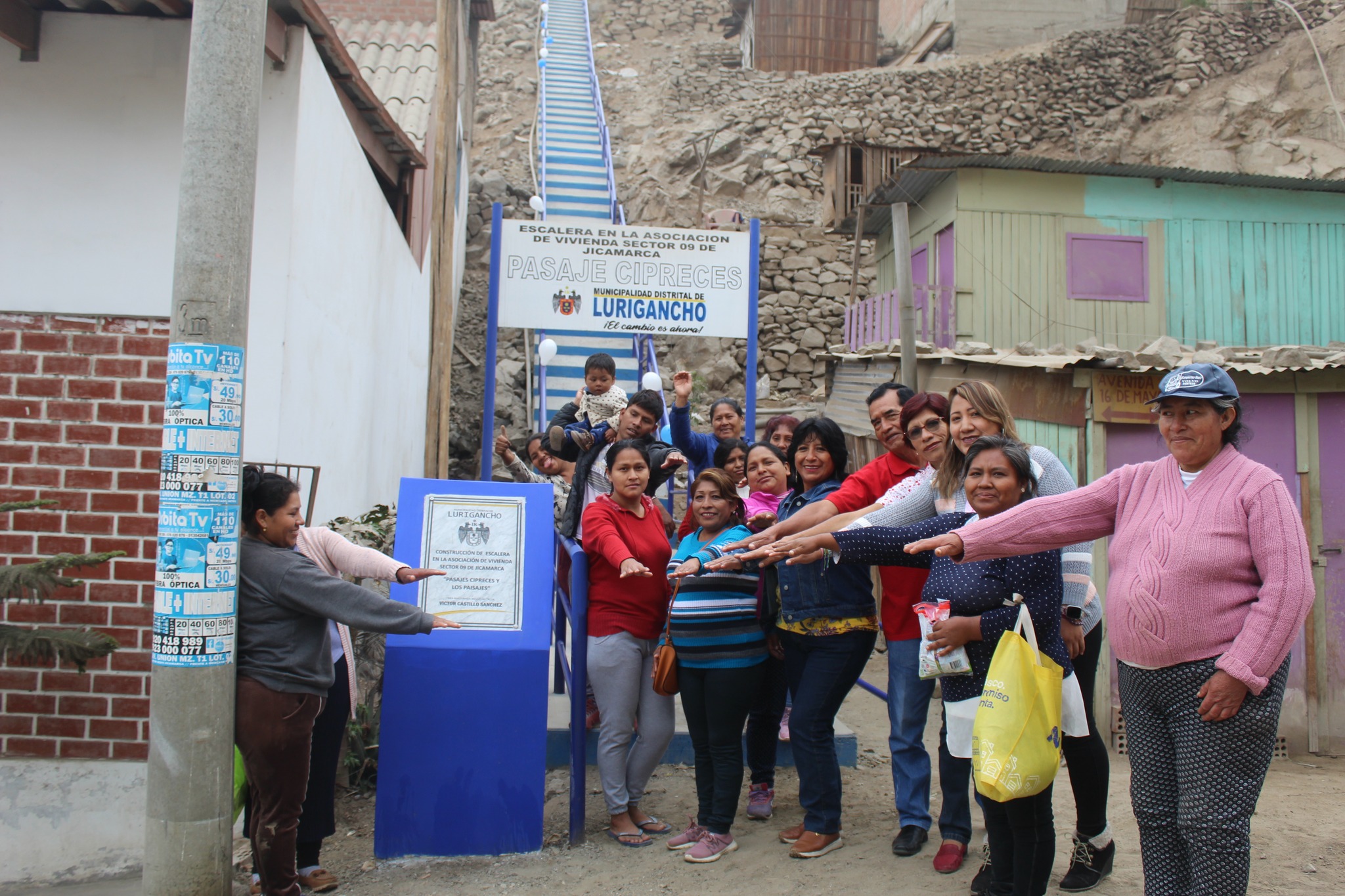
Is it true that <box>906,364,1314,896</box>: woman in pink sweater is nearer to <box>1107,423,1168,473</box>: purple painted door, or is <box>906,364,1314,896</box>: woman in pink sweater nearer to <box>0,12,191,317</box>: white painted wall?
<box>0,12,191,317</box>: white painted wall

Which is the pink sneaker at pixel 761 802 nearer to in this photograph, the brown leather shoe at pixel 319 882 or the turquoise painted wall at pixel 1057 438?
the brown leather shoe at pixel 319 882

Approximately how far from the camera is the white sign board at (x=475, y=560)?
3818 millimetres

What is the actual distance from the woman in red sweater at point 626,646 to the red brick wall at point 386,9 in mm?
5952

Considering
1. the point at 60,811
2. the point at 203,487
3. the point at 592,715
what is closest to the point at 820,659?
the point at 592,715

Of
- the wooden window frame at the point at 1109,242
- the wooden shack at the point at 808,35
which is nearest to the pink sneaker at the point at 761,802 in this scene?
the wooden window frame at the point at 1109,242

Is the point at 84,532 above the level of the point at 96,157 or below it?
below

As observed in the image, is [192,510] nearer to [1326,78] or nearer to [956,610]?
[956,610]

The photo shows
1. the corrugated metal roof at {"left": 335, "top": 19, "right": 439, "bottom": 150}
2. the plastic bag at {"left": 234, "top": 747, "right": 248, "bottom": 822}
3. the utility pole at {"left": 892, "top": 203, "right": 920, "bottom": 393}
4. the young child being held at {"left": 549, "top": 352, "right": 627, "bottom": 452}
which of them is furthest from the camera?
the corrugated metal roof at {"left": 335, "top": 19, "right": 439, "bottom": 150}

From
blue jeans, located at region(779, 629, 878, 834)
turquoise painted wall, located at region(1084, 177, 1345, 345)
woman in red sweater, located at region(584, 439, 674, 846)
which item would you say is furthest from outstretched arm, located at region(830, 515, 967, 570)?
turquoise painted wall, located at region(1084, 177, 1345, 345)

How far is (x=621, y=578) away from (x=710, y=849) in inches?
44.7

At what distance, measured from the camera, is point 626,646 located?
3887mm

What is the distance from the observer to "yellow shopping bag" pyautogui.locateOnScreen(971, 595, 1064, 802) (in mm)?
2643

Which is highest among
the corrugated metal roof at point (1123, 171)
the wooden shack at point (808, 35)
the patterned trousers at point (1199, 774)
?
the wooden shack at point (808, 35)

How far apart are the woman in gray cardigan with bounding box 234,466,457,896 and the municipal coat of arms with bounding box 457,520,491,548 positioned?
0.69 meters
